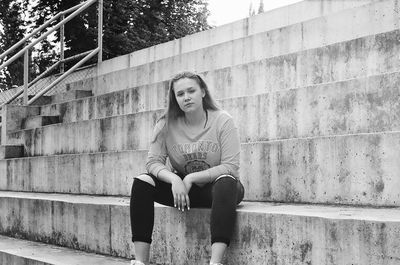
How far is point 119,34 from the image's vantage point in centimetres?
1283

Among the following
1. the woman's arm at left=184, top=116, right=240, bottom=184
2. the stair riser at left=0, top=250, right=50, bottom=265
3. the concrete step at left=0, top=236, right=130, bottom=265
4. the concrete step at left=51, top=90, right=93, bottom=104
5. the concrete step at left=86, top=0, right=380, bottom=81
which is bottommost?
the stair riser at left=0, top=250, right=50, bottom=265

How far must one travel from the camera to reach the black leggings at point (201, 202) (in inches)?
104

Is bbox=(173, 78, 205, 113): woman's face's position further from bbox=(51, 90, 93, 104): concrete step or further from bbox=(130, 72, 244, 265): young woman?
bbox=(51, 90, 93, 104): concrete step

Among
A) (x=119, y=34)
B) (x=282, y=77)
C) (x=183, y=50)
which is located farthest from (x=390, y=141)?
(x=119, y=34)

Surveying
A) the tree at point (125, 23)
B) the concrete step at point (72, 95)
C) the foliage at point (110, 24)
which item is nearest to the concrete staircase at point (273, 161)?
the concrete step at point (72, 95)

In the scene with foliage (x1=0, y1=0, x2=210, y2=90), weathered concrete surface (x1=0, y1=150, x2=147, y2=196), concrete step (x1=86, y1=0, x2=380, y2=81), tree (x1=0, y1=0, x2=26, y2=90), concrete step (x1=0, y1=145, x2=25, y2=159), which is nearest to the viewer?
weathered concrete surface (x1=0, y1=150, x2=147, y2=196)

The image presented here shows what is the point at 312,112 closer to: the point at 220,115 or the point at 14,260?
the point at 220,115

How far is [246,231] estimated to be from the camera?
8.93 feet

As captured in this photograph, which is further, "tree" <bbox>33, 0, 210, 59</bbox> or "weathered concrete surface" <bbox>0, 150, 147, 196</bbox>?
"tree" <bbox>33, 0, 210, 59</bbox>

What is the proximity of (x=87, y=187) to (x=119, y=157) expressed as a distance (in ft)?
1.71

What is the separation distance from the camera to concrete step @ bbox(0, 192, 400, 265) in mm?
2248

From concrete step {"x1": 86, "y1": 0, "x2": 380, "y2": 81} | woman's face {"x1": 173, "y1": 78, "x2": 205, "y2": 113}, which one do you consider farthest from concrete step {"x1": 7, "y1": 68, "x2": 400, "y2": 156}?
concrete step {"x1": 86, "y1": 0, "x2": 380, "y2": 81}

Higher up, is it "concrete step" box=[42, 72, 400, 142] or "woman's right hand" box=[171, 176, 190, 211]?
"concrete step" box=[42, 72, 400, 142]

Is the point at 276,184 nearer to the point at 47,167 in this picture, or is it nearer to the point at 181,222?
the point at 181,222
